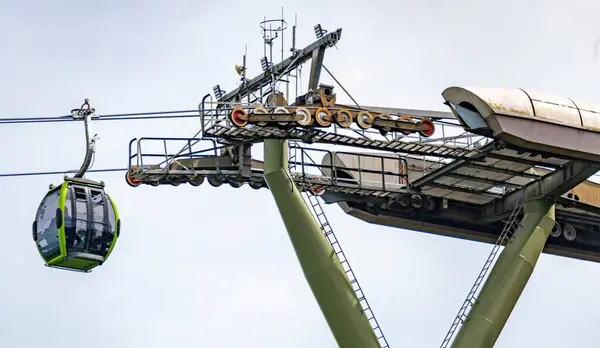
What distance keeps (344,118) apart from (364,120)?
519 mm

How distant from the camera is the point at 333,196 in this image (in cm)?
4794

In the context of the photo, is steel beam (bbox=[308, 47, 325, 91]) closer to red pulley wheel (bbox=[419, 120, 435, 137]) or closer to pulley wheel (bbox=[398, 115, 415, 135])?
pulley wheel (bbox=[398, 115, 415, 135])

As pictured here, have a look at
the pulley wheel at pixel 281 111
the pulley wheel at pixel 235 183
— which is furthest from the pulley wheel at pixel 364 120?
the pulley wheel at pixel 235 183

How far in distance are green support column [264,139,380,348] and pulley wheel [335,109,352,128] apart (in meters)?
2.70

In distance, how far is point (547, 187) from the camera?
48.2 metres

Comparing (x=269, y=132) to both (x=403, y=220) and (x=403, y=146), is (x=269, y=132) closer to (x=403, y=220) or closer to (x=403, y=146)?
(x=403, y=146)


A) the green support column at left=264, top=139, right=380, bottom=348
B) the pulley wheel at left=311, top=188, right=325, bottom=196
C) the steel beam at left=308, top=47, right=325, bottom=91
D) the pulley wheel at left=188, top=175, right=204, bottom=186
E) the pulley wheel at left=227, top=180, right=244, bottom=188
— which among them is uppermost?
the steel beam at left=308, top=47, right=325, bottom=91

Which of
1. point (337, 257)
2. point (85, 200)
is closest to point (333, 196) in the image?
point (337, 257)

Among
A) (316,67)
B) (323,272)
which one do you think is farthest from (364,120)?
(323,272)

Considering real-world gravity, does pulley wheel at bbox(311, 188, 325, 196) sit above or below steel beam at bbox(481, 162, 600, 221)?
below

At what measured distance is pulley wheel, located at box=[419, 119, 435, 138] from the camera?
43.0 m

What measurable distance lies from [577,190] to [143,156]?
1356 centimetres

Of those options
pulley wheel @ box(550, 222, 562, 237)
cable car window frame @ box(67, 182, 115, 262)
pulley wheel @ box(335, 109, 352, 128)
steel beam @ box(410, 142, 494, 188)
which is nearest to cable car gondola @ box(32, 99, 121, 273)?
cable car window frame @ box(67, 182, 115, 262)

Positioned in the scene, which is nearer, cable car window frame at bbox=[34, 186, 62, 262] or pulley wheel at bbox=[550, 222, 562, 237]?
cable car window frame at bbox=[34, 186, 62, 262]
